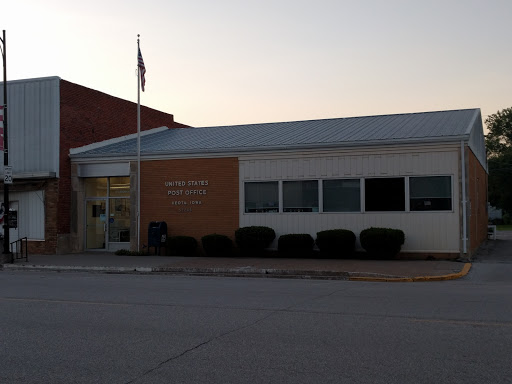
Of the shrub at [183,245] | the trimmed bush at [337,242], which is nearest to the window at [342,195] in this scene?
the trimmed bush at [337,242]

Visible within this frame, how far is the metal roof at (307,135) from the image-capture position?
2025cm

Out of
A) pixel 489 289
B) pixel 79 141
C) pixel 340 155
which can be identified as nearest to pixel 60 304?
pixel 489 289

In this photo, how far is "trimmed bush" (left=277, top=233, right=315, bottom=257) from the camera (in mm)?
20156

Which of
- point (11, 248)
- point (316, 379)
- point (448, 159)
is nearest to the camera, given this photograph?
point (316, 379)

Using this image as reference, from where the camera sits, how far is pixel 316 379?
564 cm

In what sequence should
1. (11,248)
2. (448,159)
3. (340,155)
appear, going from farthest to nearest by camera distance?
(11,248) < (340,155) < (448,159)

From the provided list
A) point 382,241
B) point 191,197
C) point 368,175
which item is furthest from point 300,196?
point 191,197

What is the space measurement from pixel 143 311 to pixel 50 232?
14.9 meters

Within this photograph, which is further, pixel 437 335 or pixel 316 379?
pixel 437 335

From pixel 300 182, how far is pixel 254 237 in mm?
2603

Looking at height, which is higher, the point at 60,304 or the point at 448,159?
the point at 448,159

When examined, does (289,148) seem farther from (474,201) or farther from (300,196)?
(474,201)

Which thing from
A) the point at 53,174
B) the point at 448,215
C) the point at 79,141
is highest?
the point at 79,141

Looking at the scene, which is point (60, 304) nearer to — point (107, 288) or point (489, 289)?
point (107, 288)
